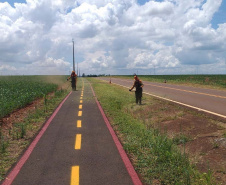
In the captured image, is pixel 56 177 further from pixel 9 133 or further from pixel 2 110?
pixel 2 110

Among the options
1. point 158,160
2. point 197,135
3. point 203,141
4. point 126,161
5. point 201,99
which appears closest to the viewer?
point 158,160

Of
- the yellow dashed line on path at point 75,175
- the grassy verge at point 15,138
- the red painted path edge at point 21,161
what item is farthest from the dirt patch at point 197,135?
the grassy verge at point 15,138

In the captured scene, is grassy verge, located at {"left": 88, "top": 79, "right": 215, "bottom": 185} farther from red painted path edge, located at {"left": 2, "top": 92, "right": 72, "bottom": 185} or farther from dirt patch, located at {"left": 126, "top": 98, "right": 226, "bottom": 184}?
red painted path edge, located at {"left": 2, "top": 92, "right": 72, "bottom": 185}

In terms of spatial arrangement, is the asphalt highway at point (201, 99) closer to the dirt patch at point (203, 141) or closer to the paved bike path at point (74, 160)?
the dirt patch at point (203, 141)

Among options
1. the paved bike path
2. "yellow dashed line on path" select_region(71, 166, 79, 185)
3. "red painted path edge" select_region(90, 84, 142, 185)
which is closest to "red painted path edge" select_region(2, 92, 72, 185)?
the paved bike path

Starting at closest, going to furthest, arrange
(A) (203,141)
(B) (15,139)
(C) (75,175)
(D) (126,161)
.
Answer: (C) (75,175) < (D) (126,161) < (A) (203,141) < (B) (15,139)

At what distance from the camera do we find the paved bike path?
4.50 metres

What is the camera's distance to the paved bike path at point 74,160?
450cm

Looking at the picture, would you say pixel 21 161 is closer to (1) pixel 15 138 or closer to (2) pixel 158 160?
(1) pixel 15 138

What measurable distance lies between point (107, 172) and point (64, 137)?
293cm

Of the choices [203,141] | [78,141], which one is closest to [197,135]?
[203,141]

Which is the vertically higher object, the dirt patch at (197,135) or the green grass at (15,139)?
the dirt patch at (197,135)

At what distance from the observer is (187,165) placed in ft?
16.0

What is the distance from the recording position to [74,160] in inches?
215
